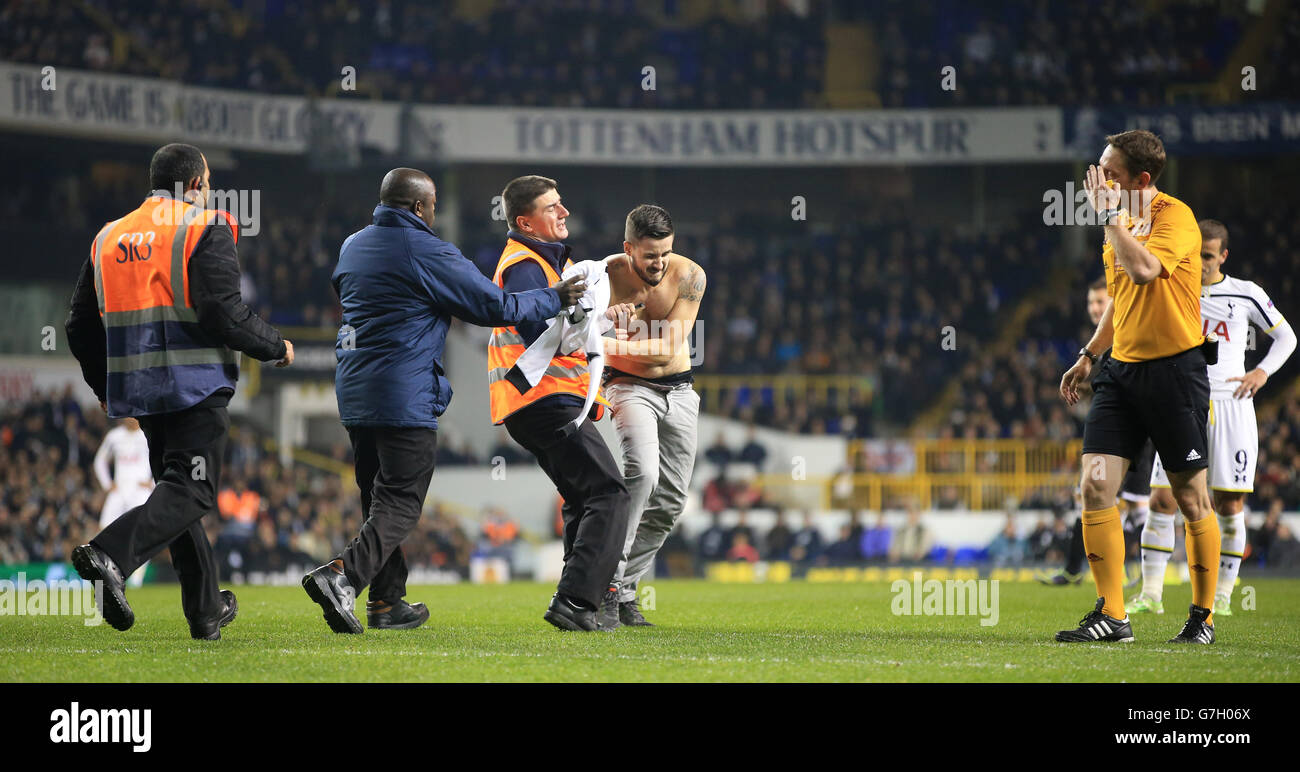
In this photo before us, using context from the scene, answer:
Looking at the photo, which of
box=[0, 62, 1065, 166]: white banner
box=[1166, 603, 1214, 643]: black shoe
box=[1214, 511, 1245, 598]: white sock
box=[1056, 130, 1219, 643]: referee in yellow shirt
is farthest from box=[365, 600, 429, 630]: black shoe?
box=[0, 62, 1065, 166]: white banner

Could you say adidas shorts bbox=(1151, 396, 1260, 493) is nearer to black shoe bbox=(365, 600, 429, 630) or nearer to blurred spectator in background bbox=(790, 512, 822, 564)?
black shoe bbox=(365, 600, 429, 630)

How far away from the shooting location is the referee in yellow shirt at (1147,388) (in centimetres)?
700

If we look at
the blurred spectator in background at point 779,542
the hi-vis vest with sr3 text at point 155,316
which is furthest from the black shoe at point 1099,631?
the blurred spectator in background at point 779,542

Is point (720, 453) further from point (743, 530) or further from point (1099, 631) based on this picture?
point (1099, 631)

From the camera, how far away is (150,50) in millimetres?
27531

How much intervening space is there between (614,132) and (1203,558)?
2351cm

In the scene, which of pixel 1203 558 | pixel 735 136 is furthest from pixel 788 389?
pixel 1203 558

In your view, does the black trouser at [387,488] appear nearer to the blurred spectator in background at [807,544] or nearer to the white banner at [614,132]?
the blurred spectator in background at [807,544]

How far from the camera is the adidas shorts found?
30.1 feet

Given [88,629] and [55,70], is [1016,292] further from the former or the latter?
[88,629]

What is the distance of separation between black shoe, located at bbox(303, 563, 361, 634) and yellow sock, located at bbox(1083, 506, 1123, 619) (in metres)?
3.68

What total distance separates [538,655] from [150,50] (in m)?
24.5

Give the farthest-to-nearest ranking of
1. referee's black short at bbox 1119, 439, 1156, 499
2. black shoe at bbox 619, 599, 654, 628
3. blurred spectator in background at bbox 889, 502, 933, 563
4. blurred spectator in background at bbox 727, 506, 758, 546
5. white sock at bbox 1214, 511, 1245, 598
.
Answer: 1. blurred spectator in background at bbox 727, 506, 758, 546
2. blurred spectator in background at bbox 889, 502, 933, 563
3. referee's black short at bbox 1119, 439, 1156, 499
4. white sock at bbox 1214, 511, 1245, 598
5. black shoe at bbox 619, 599, 654, 628
